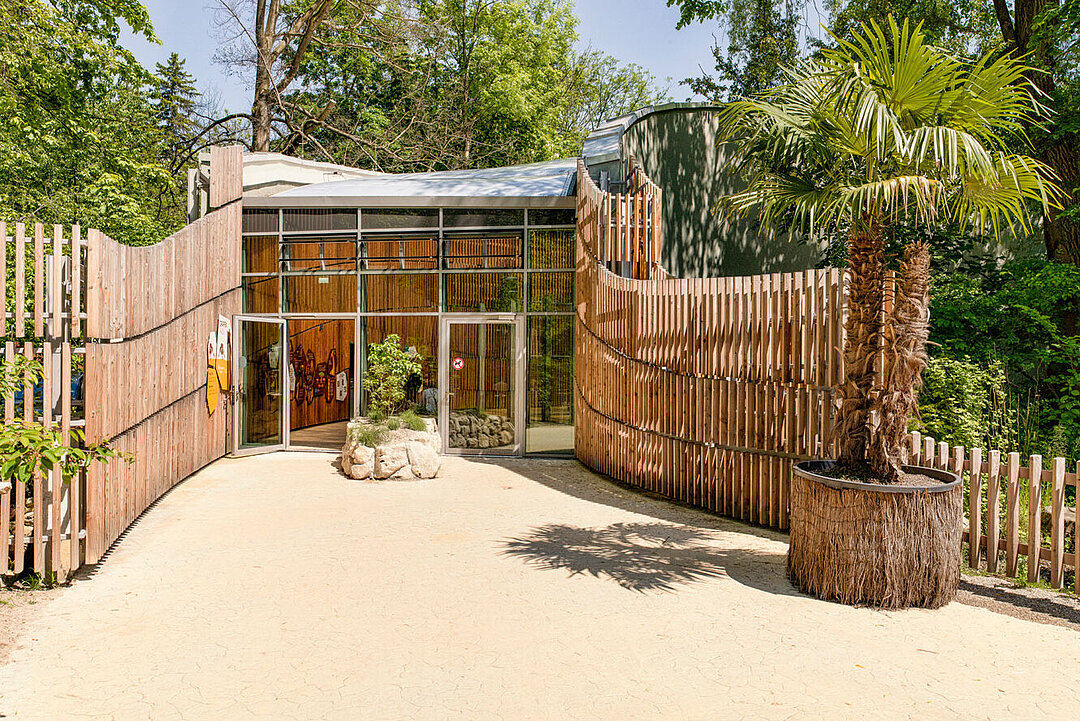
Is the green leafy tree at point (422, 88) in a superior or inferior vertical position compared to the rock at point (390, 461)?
superior

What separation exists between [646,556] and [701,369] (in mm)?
2281

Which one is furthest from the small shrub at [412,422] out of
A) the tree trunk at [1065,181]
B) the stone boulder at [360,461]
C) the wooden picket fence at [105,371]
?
the tree trunk at [1065,181]

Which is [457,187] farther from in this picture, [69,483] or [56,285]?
[69,483]

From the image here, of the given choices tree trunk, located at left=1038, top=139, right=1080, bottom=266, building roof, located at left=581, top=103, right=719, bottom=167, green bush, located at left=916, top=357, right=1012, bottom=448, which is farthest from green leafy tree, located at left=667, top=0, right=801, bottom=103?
green bush, located at left=916, top=357, right=1012, bottom=448

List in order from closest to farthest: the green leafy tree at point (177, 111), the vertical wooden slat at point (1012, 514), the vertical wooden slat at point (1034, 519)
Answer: the vertical wooden slat at point (1034, 519)
the vertical wooden slat at point (1012, 514)
the green leafy tree at point (177, 111)

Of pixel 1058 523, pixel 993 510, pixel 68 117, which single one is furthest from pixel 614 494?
pixel 68 117

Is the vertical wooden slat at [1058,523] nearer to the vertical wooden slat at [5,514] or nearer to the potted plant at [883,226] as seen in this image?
the potted plant at [883,226]

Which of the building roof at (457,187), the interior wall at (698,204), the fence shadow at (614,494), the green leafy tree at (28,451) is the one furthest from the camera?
the interior wall at (698,204)

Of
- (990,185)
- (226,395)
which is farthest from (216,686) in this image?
(226,395)

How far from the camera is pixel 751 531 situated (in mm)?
7348

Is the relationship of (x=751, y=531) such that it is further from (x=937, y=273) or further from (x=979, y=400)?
(x=937, y=273)

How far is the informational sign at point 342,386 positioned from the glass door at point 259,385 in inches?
51.1

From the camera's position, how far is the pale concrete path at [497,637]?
3.86 meters

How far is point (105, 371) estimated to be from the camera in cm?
620
